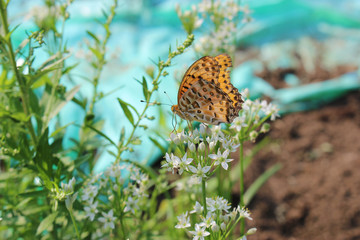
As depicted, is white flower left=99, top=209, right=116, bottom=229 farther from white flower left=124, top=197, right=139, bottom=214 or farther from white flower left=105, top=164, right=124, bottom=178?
white flower left=105, top=164, right=124, bottom=178

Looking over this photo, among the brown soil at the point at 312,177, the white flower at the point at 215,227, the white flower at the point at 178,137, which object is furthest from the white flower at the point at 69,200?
the brown soil at the point at 312,177

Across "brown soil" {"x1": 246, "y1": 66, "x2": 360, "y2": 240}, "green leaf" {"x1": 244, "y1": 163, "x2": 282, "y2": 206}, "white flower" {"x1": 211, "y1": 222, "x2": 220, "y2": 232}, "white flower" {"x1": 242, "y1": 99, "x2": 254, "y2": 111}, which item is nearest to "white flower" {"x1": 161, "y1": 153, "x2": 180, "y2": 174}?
"white flower" {"x1": 211, "y1": 222, "x2": 220, "y2": 232}

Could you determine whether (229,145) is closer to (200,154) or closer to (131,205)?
(200,154)

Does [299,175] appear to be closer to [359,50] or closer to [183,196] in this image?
[183,196]

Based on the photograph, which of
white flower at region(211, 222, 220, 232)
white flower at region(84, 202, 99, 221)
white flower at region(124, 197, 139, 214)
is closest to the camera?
white flower at region(211, 222, 220, 232)

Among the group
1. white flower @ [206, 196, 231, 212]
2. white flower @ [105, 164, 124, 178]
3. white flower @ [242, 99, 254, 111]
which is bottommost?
white flower @ [206, 196, 231, 212]

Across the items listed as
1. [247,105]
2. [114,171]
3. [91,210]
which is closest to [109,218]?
[91,210]

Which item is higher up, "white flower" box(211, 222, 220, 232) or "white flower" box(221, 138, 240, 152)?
"white flower" box(221, 138, 240, 152)

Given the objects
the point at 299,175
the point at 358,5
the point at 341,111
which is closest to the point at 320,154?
the point at 299,175
